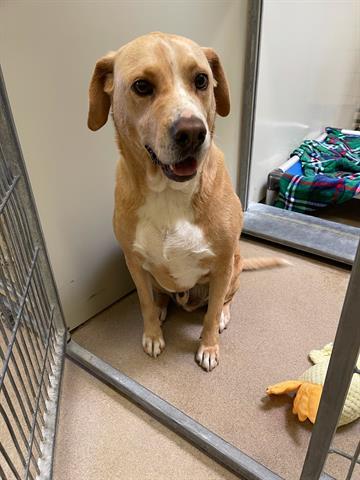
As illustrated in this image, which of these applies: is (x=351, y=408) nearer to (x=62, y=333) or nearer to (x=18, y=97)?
(x=62, y=333)

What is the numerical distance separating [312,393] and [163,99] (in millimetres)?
835

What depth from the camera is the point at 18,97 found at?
99 cm

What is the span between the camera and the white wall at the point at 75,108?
979mm

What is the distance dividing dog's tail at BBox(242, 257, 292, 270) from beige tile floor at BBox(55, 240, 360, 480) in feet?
0.15

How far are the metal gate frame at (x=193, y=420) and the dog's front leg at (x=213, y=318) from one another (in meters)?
0.21

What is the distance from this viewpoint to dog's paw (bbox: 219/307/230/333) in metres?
1.35

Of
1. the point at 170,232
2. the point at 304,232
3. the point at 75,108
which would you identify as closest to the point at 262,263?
the point at 304,232

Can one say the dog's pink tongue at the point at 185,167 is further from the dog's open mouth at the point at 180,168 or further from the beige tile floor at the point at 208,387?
the beige tile floor at the point at 208,387

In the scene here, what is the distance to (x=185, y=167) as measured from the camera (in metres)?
0.89

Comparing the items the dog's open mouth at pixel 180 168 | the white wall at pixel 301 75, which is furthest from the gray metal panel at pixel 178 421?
the white wall at pixel 301 75

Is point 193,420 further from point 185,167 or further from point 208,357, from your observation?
point 185,167

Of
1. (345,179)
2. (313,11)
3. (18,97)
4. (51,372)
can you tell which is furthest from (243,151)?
(51,372)

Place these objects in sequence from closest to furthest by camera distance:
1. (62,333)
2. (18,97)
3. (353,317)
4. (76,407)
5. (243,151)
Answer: (353,317) < (18,97) < (76,407) < (62,333) < (243,151)

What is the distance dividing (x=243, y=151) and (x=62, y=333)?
121 cm
